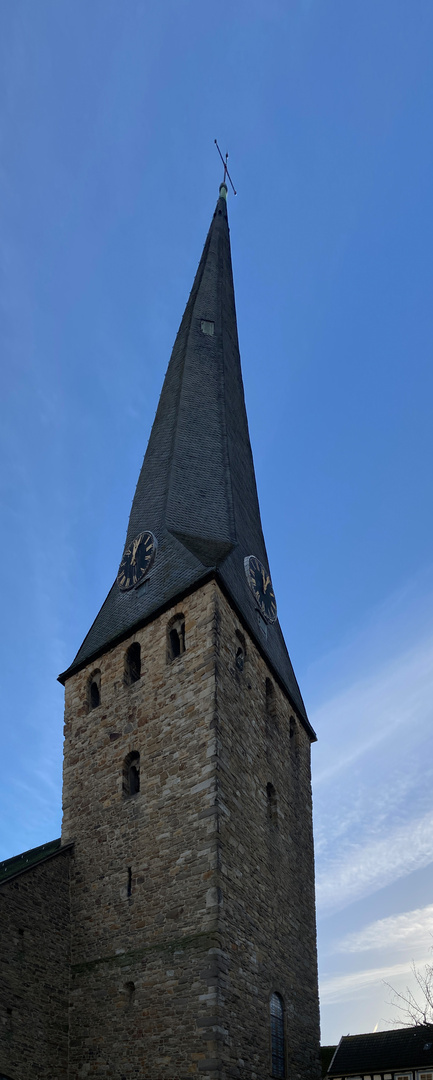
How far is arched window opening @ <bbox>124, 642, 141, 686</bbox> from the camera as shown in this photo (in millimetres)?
18202

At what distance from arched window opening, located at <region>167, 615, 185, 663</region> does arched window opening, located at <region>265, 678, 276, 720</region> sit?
105 inches

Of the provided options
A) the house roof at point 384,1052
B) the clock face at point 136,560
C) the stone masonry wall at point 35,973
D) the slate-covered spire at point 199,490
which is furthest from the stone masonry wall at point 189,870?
the house roof at point 384,1052

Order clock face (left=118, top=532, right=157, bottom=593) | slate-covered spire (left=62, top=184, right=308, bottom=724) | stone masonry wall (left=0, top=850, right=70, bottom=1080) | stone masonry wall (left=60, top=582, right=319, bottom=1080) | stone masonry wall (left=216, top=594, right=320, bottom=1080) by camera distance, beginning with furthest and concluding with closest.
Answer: clock face (left=118, top=532, right=157, bottom=593), slate-covered spire (left=62, top=184, right=308, bottom=724), stone masonry wall (left=0, top=850, right=70, bottom=1080), stone masonry wall (left=216, top=594, right=320, bottom=1080), stone masonry wall (left=60, top=582, right=319, bottom=1080)

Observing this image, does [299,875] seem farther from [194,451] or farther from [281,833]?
[194,451]

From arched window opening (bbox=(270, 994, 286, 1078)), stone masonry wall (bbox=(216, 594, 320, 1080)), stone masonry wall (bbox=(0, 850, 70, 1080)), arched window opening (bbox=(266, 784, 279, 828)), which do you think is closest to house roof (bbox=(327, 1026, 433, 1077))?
stone masonry wall (bbox=(216, 594, 320, 1080))

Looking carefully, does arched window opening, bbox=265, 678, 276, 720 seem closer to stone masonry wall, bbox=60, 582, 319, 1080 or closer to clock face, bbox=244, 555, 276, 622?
stone masonry wall, bbox=60, 582, 319, 1080

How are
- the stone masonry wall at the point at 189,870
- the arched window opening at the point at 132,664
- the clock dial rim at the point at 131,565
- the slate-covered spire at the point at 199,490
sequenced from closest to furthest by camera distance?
the stone masonry wall at the point at 189,870 < the arched window opening at the point at 132,664 < the slate-covered spire at the point at 199,490 < the clock dial rim at the point at 131,565

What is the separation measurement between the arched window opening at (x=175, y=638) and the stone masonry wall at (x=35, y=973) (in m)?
4.37

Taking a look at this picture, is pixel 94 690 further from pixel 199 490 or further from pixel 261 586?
pixel 199 490

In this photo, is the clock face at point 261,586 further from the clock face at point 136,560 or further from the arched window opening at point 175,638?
the arched window opening at point 175,638

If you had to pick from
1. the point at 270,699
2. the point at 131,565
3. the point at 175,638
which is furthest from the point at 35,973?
the point at 131,565

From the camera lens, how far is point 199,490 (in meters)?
21.4

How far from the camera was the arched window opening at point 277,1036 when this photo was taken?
1509cm

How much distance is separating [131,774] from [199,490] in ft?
23.9
